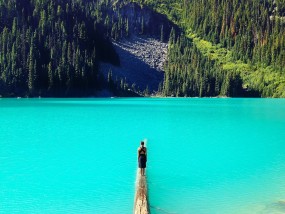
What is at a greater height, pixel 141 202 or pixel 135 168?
pixel 141 202

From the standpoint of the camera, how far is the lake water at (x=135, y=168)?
25.5 m

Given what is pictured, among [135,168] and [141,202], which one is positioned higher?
[141,202]

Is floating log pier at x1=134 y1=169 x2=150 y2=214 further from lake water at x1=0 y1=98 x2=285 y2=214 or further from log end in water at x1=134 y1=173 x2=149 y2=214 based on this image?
lake water at x1=0 y1=98 x2=285 y2=214

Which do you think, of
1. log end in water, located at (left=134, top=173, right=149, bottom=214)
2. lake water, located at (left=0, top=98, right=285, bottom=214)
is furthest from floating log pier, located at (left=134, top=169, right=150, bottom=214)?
lake water, located at (left=0, top=98, right=285, bottom=214)

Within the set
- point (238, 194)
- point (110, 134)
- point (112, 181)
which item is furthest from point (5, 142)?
point (238, 194)

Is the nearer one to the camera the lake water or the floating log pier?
the floating log pier

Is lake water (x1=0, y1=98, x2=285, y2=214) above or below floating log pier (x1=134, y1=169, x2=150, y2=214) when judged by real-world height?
below

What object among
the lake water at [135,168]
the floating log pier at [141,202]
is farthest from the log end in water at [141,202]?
the lake water at [135,168]

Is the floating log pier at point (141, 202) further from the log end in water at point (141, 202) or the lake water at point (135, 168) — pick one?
the lake water at point (135, 168)

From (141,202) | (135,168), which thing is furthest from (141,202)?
(135,168)

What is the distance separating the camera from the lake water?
2552 centimetres

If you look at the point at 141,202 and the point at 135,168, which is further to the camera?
the point at 135,168

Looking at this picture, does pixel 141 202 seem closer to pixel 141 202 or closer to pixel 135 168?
pixel 141 202

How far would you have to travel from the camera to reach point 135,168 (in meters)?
35.1
